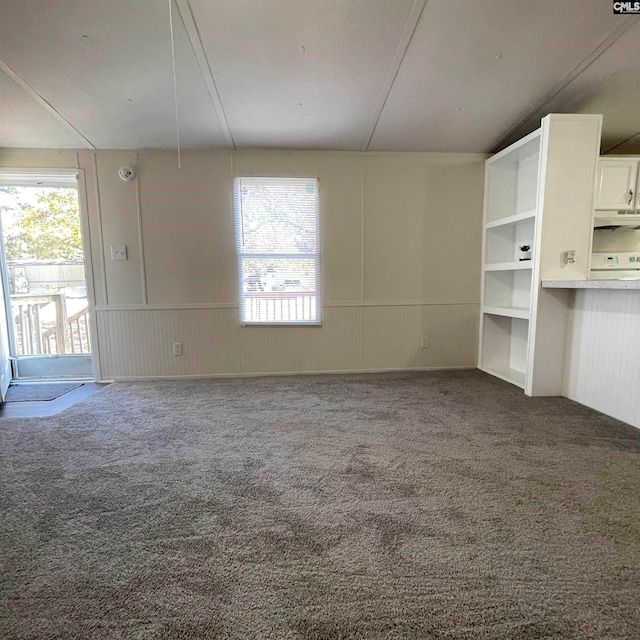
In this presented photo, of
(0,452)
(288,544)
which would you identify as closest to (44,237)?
(0,452)

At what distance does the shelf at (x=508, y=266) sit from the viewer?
2.81 m

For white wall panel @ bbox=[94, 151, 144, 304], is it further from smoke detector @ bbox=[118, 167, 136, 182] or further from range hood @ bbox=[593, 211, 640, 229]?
range hood @ bbox=[593, 211, 640, 229]

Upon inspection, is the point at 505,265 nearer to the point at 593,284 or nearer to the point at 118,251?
the point at 593,284

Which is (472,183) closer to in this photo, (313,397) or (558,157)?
(558,157)

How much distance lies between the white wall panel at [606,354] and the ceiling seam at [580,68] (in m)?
1.58

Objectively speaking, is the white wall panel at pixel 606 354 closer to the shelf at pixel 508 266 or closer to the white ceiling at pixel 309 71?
the shelf at pixel 508 266

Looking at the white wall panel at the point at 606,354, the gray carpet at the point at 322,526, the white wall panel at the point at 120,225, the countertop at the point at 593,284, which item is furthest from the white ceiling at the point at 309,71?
the gray carpet at the point at 322,526

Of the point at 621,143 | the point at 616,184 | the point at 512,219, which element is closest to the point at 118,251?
the point at 512,219

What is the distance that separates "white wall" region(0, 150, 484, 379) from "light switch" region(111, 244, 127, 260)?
58 millimetres

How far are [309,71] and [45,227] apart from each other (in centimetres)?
306

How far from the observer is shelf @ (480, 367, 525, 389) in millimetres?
3035

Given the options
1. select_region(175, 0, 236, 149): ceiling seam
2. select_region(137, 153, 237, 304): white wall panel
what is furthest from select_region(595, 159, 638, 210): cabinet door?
select_region(137, 153, 237, 304): white wall panel

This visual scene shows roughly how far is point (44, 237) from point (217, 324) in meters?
1.98

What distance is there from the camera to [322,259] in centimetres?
338
